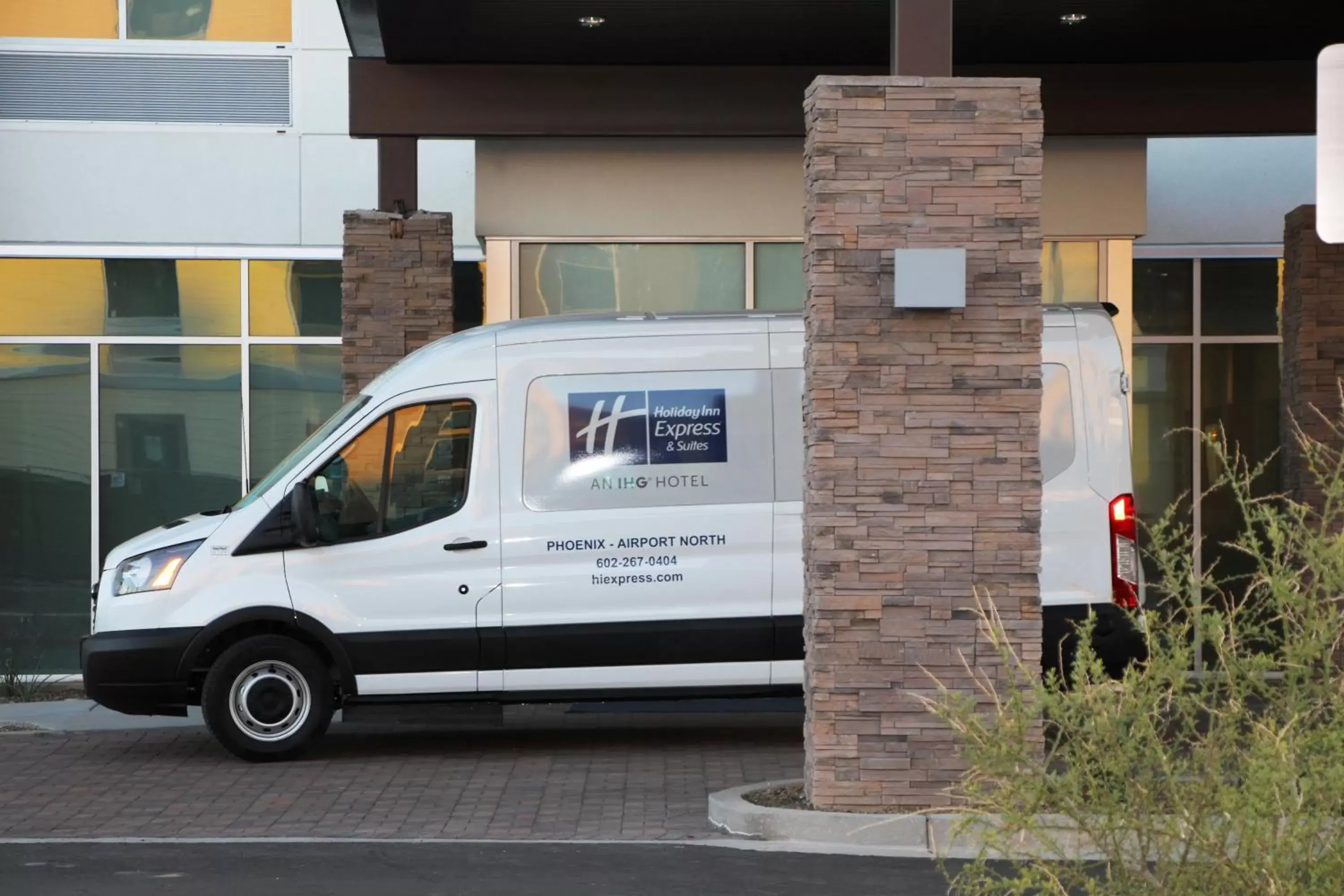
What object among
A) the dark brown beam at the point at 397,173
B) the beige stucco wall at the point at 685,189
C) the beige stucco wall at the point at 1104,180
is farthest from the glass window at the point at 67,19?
the beige stucco wall at the point at 1104,180

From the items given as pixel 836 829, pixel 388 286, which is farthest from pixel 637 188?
pixel 836 829

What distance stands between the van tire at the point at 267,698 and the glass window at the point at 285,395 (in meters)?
5.20

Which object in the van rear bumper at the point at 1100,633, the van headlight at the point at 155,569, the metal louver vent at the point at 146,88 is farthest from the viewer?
the metal louver vent at the point at 146,88

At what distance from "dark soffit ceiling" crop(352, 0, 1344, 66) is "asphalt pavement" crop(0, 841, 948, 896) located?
5.72 m

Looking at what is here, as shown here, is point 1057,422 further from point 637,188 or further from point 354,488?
point 637,188

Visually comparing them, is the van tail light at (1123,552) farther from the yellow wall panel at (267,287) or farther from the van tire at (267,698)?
the yellow wall panel at (267,287)

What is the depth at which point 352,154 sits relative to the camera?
1573 centimetres

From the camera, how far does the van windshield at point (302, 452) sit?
10.9 m

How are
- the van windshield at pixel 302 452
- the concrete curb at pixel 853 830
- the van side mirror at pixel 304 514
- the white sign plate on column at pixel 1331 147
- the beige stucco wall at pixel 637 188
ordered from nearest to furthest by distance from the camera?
the white sign plate on column at pixel 1331 147 → the concrete curb at pixel 853 830 → the van side mirror at pixel 304 514 → the van windshield at pixel 302 452 → the beige stucco wall at pixel 637 188

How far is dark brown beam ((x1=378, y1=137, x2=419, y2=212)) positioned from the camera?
45.8ft

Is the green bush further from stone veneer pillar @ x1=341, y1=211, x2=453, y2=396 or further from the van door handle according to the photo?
stone veneer pillar @ x1=341, y1=211, x2=453, y2=396

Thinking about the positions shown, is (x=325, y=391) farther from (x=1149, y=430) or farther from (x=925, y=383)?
(x=925, y=383)

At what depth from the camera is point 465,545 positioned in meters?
10.7

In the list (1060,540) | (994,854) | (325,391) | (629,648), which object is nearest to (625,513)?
(629,648)
